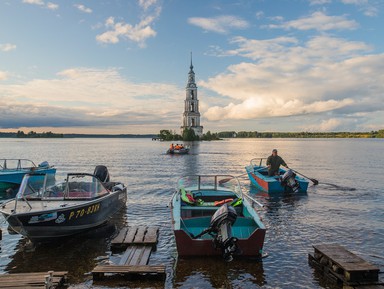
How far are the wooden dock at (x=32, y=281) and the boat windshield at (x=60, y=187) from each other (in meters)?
4.49

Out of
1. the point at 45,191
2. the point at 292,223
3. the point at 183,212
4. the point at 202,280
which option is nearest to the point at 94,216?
the point at 45,191

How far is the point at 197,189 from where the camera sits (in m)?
15.2

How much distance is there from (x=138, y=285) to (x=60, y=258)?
11.7 ft

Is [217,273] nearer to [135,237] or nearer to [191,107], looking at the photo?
[135,237]

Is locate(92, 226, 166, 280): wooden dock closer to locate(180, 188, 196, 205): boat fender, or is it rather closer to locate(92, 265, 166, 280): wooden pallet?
locate(92, 265, 166, 280): wooden pallet

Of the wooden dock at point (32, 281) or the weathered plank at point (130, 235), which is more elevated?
the wooden dock at point (32, 281)

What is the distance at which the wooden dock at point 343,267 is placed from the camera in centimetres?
793

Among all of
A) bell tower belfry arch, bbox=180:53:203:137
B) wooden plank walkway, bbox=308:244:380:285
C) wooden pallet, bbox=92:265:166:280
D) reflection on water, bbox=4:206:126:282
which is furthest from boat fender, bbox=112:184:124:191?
bell tower belfry arch, bbox=180:53:203:137

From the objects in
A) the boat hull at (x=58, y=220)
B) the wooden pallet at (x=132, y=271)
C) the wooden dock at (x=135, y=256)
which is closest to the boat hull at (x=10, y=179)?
the boat hull at (x=58, y=220)

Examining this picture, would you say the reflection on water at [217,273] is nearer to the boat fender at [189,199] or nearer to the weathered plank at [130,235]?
the weathered plank at [130,235]

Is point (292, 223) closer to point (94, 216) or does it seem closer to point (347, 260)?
point (347, 260)

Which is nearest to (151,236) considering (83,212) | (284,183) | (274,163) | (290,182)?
(83,212)

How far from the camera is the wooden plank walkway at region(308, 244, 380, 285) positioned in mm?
7935

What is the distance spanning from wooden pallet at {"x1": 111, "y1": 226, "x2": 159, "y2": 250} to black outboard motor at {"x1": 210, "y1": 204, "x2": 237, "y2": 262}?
2.77 m
